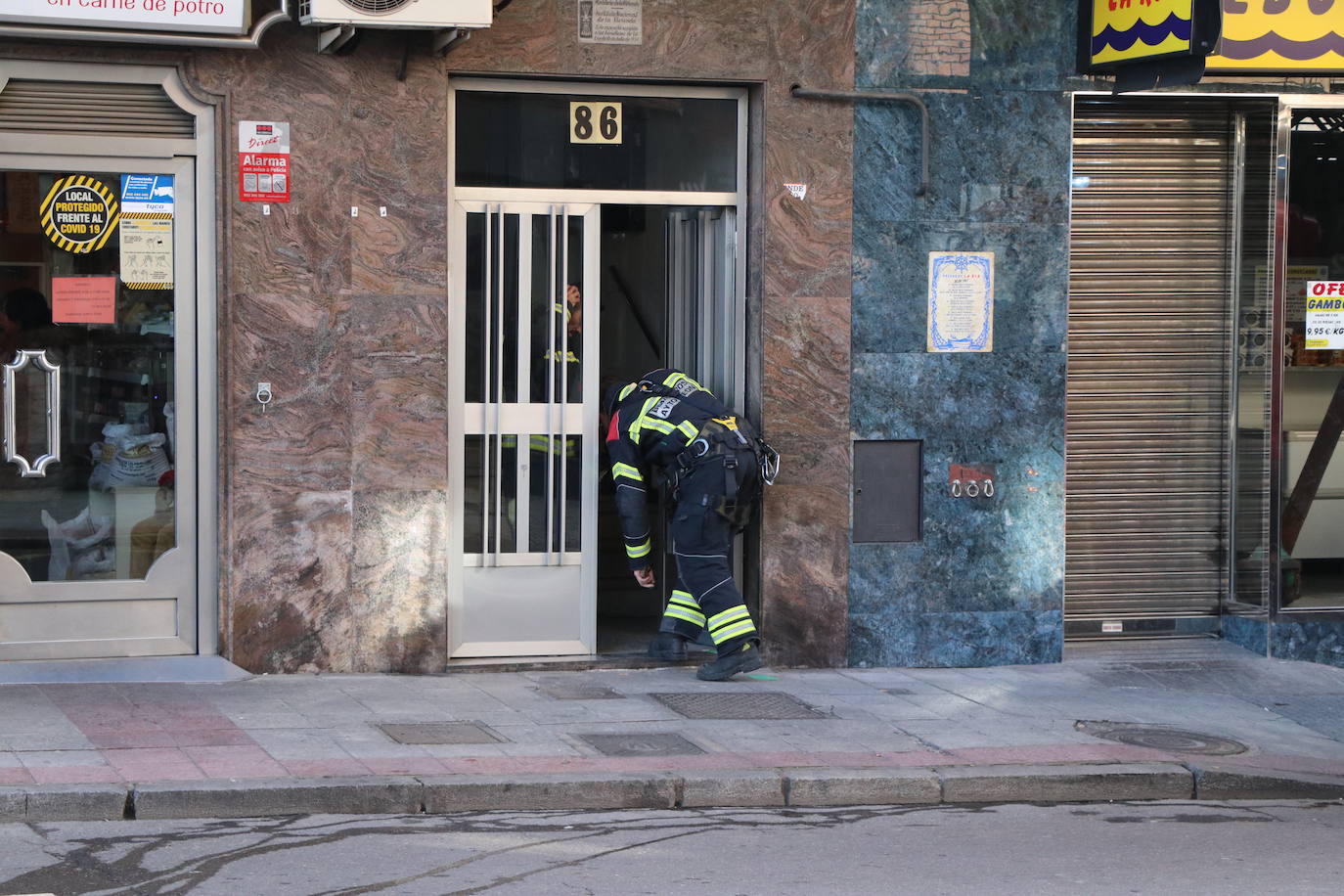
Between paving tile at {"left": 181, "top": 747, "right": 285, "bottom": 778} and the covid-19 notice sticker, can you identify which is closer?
paving tile at {"left": 181, "top": 747, "right": 285, "bottom": 778}

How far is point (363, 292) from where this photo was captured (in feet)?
30.2

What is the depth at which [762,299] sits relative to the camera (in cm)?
975

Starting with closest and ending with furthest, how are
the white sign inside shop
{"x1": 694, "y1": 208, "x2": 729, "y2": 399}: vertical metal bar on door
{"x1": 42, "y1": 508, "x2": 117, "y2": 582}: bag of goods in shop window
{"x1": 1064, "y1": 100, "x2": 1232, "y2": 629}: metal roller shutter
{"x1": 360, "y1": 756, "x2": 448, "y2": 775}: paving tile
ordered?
{"x1": 360, "y1": 756, "x2": 448, "y2": 775}: paving tile
the white sign inside shop
{"x1": 42, "y1": 508, "x2": 117, "y2": 582}: bag of goods in shop window
{"x1": 694, "y1": 208, "x2": 729, "y2": 399}: vertical metal bar on door
{"x1": 1064, "y1": 100, "x2": 1232, "y2": 629}: metal roller shutter

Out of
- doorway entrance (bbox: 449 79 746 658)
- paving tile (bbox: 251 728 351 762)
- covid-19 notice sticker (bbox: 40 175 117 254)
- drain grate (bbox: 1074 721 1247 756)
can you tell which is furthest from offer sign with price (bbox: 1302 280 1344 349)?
covid-19 notice sticker (bbox: 40 175 117 254)

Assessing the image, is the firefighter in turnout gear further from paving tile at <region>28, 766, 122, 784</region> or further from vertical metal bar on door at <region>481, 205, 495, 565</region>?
paving tile at <region>28, 766, 122, 784</region>

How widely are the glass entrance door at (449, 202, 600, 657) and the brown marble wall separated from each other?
0.91ft

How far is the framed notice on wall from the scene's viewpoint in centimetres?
1000

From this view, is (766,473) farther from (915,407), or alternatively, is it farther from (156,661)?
(156,661)

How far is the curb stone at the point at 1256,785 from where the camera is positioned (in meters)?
7.84

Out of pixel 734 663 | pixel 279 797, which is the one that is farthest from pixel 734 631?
pixel 279 797

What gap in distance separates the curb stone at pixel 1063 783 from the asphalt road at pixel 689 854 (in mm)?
173

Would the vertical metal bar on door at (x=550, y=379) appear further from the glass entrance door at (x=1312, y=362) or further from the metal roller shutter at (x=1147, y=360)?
the glass entrance door at (x=1312, y=362)

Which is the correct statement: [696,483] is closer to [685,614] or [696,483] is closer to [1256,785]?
[685,614]

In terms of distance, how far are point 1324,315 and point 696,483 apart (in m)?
4.36
